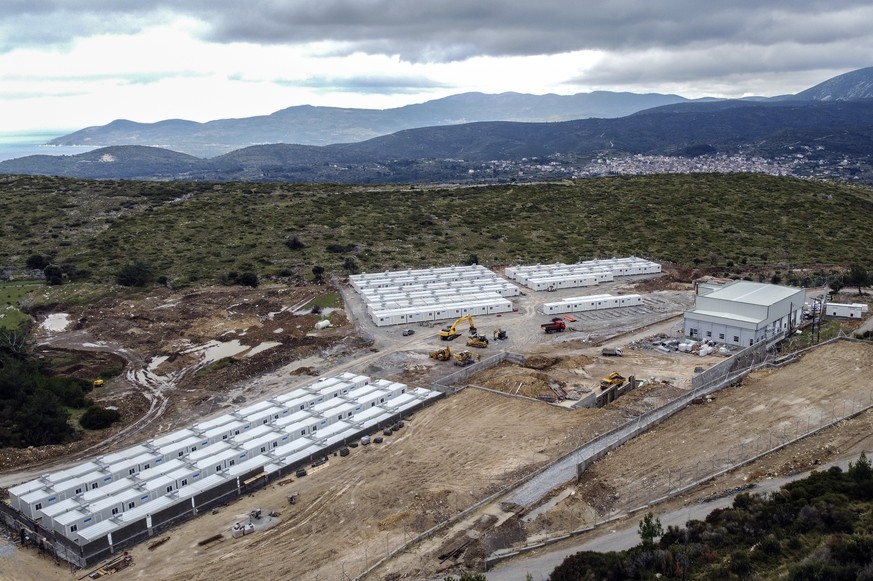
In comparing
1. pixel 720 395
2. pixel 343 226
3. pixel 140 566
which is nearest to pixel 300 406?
pixel 140 566

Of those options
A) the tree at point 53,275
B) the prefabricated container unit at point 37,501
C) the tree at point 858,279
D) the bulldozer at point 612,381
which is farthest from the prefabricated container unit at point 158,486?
the tree at point 858,279

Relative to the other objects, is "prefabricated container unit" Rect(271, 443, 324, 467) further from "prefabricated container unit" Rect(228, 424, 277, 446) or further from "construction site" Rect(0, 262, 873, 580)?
"prefabricated container unit" Rect(228, 424, 277, 446)

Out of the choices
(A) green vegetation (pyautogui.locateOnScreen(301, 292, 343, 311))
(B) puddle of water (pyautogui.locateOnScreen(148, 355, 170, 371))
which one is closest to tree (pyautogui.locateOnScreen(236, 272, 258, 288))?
(A) green vegetation (pyautogui.locateOnScreen(301, 292, 343, 311))

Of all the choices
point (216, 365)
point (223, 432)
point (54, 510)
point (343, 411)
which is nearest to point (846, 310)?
point (343, 411)

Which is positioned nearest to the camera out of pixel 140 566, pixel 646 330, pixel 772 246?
pixel 140 566

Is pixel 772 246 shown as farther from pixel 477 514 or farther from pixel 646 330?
pixel 477 514

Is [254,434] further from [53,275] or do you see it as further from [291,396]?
[53,275]

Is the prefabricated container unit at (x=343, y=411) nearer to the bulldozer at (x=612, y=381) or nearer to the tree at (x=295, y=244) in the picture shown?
the bulldozer at (x=612, y=381)
